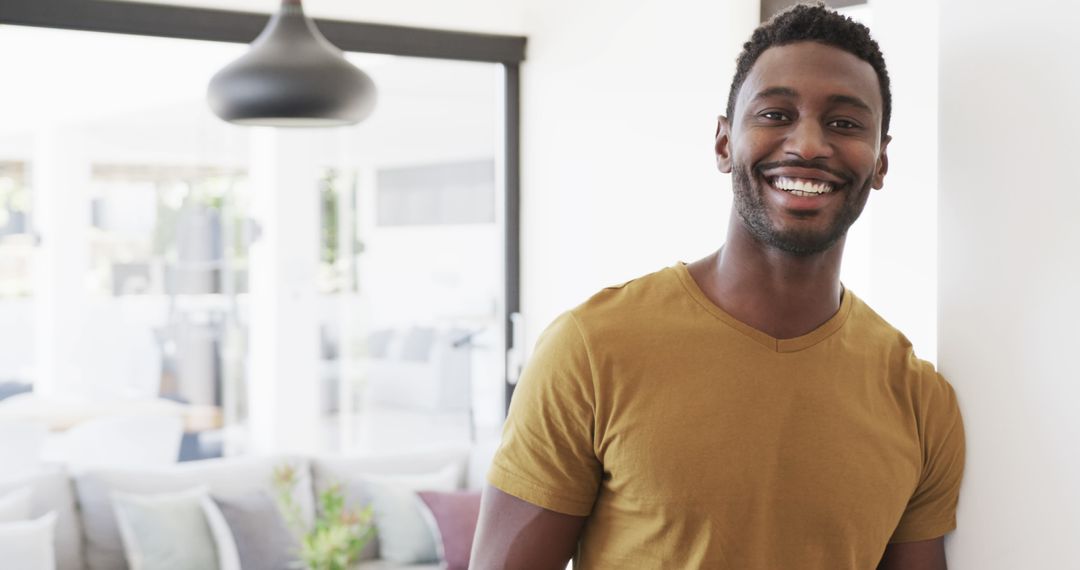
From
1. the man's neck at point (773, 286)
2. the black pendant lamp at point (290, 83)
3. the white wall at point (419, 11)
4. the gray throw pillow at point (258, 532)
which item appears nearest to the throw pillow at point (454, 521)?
the gray throw pillow at point (258, 532)

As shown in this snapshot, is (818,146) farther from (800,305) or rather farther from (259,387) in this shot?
(259,387)

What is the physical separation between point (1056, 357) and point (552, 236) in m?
3.31

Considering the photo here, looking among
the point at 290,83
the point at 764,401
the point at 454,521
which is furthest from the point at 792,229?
the point at 454,521

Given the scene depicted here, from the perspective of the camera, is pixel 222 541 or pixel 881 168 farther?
pixel 222 541

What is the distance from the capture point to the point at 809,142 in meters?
1.02

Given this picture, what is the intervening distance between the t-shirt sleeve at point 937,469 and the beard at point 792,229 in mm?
175

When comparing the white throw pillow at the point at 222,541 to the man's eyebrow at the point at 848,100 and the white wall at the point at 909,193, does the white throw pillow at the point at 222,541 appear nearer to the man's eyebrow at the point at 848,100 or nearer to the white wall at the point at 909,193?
the white wall at the point at 909,193

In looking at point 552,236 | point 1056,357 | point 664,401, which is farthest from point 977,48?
point 552,236

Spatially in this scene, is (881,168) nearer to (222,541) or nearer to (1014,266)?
(1014,266)

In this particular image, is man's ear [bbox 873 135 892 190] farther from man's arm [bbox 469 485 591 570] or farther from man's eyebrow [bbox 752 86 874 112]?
man's arm [bbox 469 485 591 570]

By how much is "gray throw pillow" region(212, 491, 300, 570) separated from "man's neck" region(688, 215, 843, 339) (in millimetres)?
2897

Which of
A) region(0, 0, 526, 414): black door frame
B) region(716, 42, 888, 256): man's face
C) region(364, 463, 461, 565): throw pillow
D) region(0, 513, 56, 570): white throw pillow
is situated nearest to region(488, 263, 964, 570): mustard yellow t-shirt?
region(716, 42, 888, 256): man's face

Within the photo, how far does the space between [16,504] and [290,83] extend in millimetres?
2003

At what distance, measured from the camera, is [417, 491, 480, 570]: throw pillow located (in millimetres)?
3793
